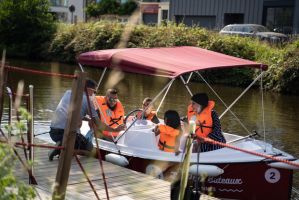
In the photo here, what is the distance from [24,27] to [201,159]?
33.1 m

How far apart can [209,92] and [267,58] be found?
463 cm

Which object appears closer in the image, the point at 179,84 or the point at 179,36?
the point at 179,84

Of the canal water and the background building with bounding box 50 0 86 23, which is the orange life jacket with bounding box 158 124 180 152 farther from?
the background building with bounding box 50 0 86 23

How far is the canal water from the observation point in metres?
14.1

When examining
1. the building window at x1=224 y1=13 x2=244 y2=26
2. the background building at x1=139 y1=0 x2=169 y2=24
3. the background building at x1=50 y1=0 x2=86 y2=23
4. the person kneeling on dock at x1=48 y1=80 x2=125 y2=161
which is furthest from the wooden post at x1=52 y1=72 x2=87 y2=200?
the background building at x1=50 y1=0 x2=86 y2=23

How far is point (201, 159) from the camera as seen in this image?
7992 mm

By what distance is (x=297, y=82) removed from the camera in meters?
24.0

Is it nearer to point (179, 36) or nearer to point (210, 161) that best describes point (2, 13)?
point (179, 36)

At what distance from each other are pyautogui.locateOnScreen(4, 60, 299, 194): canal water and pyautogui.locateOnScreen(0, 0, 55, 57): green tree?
10.5 meters

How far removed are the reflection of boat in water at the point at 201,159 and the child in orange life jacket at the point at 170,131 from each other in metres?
0.16

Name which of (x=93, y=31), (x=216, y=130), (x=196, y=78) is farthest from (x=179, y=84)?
(x=216, y=130)

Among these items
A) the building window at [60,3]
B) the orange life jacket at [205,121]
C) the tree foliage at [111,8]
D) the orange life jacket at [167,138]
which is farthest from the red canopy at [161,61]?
the building window at [60,3]

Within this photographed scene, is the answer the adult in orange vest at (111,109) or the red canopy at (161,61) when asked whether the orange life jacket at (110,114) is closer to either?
the adult in orange vest at (111,109)

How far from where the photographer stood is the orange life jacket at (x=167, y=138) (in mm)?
8156
